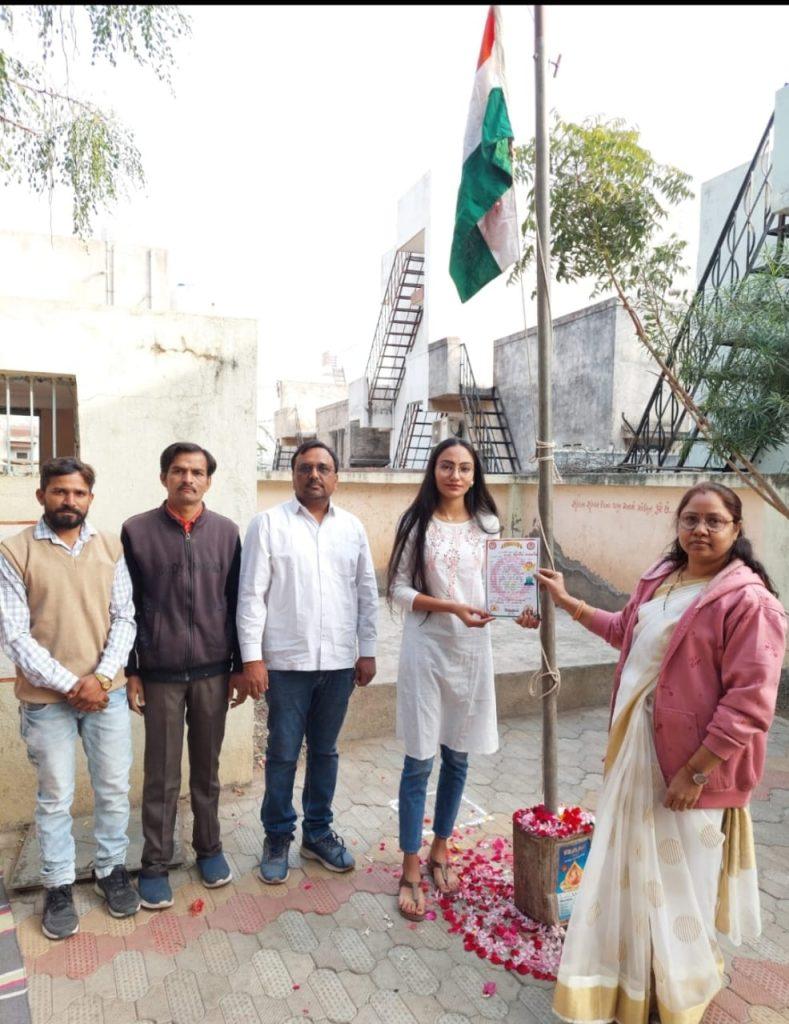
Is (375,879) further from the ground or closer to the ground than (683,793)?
closer to the ground

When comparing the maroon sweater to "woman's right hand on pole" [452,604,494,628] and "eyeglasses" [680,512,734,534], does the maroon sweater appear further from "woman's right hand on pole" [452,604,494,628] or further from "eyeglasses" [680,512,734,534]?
"eyeglasses" [680,512,734,534]

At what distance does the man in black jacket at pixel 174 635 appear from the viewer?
293 cm

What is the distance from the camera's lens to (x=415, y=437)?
14.9 metres

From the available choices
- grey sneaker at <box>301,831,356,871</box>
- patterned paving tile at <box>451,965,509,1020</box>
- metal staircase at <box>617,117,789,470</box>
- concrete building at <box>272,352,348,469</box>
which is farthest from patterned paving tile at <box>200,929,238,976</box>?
concrete building at <box>272,352,348,469</box>

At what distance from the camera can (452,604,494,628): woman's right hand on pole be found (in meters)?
2.74

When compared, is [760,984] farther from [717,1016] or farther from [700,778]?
[700,778]

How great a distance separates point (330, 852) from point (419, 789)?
2.24 feet

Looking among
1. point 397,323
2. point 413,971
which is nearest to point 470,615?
point 413,971

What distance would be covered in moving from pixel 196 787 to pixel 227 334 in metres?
2.32

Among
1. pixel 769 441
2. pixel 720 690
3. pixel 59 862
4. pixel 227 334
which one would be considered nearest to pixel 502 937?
pixel 720 690

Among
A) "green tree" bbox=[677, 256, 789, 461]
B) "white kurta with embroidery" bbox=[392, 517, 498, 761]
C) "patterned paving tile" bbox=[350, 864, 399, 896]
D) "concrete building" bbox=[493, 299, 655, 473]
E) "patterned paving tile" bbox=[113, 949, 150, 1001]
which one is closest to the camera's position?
"patterned paving tile" bbox=[113, 949, 150, 1001]

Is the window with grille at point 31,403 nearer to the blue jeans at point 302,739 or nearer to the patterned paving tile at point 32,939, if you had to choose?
the blue jeans at point 302,739

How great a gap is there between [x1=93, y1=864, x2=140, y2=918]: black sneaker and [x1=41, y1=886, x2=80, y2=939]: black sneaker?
133mm

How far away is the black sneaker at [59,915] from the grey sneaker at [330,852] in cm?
101
